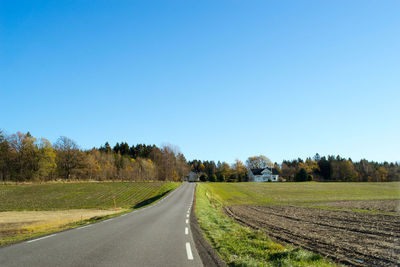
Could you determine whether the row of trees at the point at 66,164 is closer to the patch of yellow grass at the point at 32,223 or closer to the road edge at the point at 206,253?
the patch of yellow grass at the point at 32,223

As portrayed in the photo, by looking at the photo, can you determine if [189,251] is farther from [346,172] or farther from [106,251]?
[346,172]

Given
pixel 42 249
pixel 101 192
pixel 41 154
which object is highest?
pixel 41 154

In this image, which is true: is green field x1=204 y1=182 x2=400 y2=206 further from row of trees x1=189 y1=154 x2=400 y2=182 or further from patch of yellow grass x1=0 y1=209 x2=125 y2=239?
row of trees x1=189 y1=154 x2=400 y2=182

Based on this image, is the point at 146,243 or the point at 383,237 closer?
the point at 146,243

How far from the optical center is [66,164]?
8200cm

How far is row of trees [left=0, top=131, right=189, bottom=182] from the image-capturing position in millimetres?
72188

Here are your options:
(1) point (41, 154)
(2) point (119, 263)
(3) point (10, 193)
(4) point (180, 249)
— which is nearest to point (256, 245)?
(4) point (180, 249)

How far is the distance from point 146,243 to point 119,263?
2436 mm

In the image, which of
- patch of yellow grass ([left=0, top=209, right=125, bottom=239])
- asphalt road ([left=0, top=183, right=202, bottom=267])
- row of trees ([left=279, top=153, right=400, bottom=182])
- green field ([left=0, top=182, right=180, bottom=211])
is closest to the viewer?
asphalt road ([left=0, top=183, right=202, bottom=267])

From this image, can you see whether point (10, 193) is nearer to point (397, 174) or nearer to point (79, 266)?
point (79, 266)

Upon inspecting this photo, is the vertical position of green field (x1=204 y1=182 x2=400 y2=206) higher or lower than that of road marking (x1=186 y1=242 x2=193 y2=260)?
lower

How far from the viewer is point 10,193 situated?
51344 millimetres

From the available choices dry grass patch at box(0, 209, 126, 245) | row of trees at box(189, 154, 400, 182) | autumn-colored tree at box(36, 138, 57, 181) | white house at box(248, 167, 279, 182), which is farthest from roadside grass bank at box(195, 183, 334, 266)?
white house at box(248, 167, 279, 182)

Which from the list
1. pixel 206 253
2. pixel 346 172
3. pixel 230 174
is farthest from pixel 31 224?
pixel 346 172
